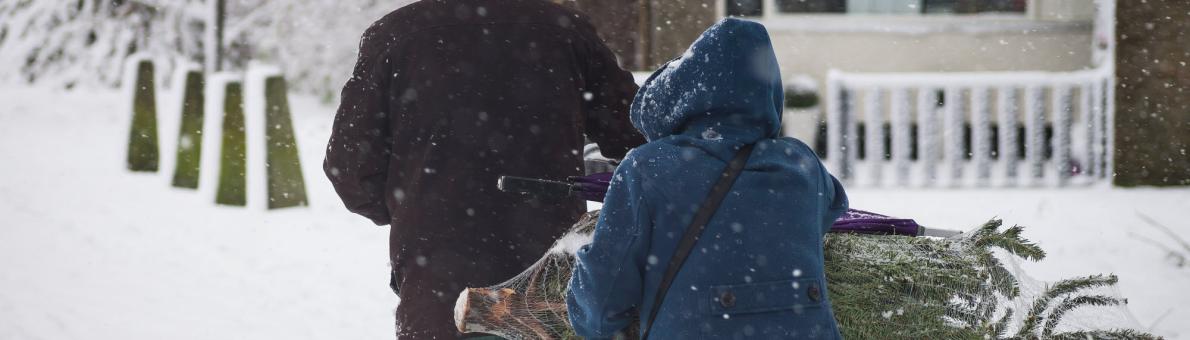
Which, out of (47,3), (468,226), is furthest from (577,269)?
(47,3)

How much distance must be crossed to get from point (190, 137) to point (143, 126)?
4.64 ft

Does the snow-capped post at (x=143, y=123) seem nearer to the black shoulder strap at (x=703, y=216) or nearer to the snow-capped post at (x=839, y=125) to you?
the snow-capped post at (x=839, y=125)

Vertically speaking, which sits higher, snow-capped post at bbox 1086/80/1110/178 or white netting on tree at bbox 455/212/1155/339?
white netting on tree at bbox 455/212/1155/339

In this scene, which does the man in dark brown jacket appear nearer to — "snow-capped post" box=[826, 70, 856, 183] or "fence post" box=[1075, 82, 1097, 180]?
"snow-capped post" box=[826, 70, 856, 183]

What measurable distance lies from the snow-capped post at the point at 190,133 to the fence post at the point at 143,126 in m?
1.29

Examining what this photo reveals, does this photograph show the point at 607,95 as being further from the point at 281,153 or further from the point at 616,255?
the point at 281,153

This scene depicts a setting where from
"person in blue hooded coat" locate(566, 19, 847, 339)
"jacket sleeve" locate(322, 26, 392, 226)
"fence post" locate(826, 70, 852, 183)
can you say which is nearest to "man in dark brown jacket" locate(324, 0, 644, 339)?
"jacket sleeve" locate(322, 26, 392, 226)

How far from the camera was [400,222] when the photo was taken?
3.07m

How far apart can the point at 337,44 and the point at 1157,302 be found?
48.2 ft

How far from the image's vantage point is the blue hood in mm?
2146

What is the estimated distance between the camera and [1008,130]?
8820 millimetres

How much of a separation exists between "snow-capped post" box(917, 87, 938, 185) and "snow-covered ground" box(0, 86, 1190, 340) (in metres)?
0.17

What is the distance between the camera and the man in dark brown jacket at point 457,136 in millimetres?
3025

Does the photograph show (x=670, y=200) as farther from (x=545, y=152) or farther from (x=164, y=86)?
(x=164, y=86)
